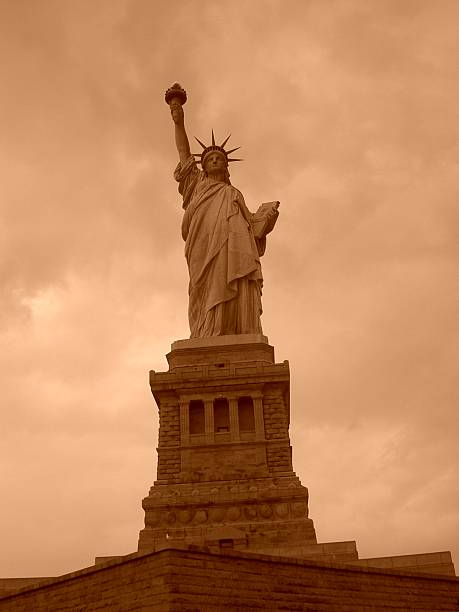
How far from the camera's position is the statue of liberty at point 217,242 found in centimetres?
2469

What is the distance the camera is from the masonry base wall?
11781mm

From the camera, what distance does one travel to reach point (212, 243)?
2559cm

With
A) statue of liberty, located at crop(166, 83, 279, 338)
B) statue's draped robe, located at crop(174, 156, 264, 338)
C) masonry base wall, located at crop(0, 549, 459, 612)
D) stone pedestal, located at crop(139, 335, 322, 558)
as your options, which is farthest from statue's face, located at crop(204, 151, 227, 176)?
masonry base wall, located at crop(0, 549, 459, 612)

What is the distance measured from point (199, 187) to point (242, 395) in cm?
874

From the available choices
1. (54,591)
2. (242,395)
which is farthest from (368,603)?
(242,395)

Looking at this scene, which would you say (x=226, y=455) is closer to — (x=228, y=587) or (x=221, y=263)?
(x=221, y=263)

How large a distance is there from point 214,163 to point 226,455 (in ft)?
37.8

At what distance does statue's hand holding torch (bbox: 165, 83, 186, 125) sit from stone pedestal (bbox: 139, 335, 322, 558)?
9379 mm

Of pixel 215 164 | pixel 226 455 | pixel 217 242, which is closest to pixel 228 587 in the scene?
pixel 226 455

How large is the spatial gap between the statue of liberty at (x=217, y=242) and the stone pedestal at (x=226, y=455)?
4.30 feet

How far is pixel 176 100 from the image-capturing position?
2836 centimetres

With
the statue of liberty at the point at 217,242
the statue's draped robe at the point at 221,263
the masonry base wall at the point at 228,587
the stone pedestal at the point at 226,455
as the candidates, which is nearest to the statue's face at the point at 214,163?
the statue of liberty at the point at 217,242

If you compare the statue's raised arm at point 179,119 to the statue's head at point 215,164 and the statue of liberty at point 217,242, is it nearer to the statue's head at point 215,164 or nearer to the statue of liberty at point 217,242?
the statue of liberty at point 217,242

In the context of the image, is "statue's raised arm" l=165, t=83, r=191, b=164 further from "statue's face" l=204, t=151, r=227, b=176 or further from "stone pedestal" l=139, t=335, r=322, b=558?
"stone pedestal" l=139, t=335, r=322, b=558
